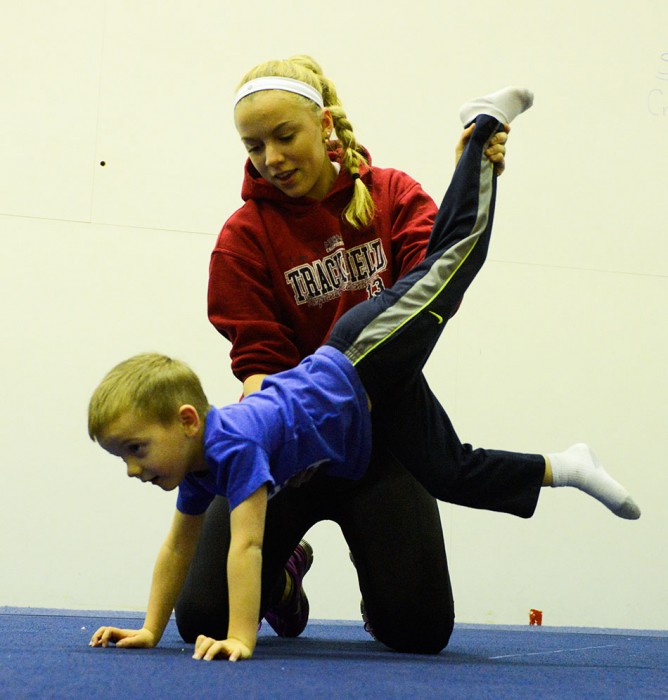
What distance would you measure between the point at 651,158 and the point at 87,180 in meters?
1.73

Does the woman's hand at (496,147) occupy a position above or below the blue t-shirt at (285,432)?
above

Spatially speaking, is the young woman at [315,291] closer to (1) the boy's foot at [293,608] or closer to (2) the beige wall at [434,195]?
(1) the boy's foot at [293,608]

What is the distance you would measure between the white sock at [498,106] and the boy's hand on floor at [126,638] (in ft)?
3.12

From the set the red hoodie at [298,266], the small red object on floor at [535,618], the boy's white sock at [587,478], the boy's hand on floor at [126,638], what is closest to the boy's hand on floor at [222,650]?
the boy's hand on floor at [126,638]

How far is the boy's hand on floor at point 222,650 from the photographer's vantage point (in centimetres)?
115

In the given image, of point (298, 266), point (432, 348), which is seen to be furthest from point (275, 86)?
point (432, 348)

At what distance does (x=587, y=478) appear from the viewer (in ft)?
5.26

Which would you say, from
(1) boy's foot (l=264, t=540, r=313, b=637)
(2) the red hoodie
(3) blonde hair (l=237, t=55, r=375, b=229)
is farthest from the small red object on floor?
(3) blonde hair (l=237, t=55, r=375, b=229)

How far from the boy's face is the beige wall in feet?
4.20

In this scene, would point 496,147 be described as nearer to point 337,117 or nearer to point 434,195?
point 337,117

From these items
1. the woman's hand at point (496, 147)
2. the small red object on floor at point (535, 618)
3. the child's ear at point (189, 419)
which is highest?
the woman's hand at point (496, 147)

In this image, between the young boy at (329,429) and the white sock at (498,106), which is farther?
the white sock at (498,106)

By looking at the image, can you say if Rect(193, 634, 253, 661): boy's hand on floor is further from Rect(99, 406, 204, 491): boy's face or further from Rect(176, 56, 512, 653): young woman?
Rect(176, 56, 512, 653): young woman

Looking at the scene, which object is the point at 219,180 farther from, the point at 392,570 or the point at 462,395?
the point at 392,570
